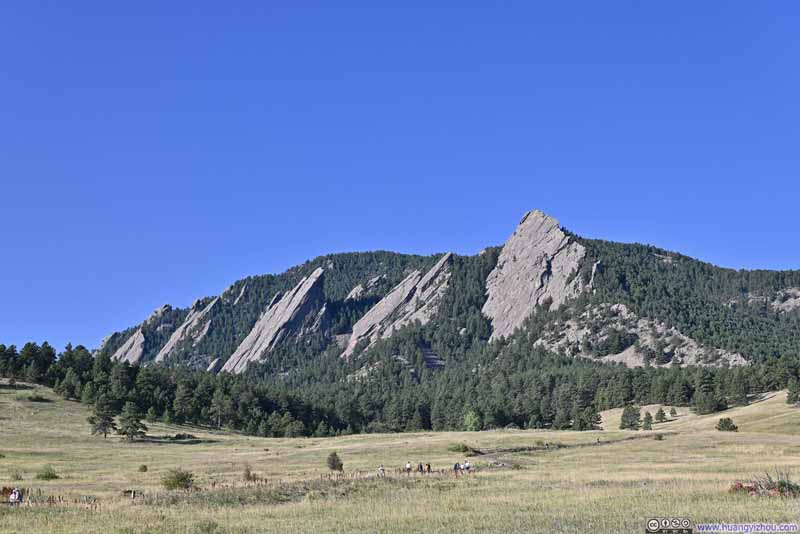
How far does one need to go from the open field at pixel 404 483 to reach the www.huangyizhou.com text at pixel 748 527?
1888 mm

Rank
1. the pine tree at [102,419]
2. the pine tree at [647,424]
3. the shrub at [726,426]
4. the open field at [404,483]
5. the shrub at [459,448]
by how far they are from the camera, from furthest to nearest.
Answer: the pine tree at [647,424] < the shrub at [726,426] < the pine tree at [102,419] < the shrub at [459,448] < the open field at [404,483]

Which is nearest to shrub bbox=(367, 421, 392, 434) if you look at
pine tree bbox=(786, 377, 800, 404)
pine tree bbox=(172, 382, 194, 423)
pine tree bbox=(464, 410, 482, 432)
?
pine tree bbox=(464, 410, 482, 432)

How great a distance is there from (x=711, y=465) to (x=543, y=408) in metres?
131

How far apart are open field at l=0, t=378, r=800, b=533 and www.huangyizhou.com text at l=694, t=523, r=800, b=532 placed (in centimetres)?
189

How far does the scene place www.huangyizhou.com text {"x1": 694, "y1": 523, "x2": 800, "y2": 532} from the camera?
1190 inches

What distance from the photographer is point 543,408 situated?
643 feet

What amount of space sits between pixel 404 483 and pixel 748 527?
92.2ft

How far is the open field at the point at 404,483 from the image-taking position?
35844 millimetres

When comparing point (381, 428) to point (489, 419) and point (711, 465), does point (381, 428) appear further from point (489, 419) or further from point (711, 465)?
point (711, 465)

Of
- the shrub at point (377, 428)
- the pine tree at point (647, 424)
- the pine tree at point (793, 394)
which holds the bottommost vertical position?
the shrub at point (377, 428)

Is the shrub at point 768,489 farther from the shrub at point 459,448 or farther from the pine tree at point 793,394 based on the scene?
the pine tree at point 793,394

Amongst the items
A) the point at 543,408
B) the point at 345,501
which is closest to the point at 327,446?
the point at 345,501

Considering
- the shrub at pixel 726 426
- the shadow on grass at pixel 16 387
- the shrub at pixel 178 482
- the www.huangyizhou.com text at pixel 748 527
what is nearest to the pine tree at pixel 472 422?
the shrub at pixel 726 426

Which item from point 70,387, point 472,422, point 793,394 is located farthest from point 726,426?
point 70,387
